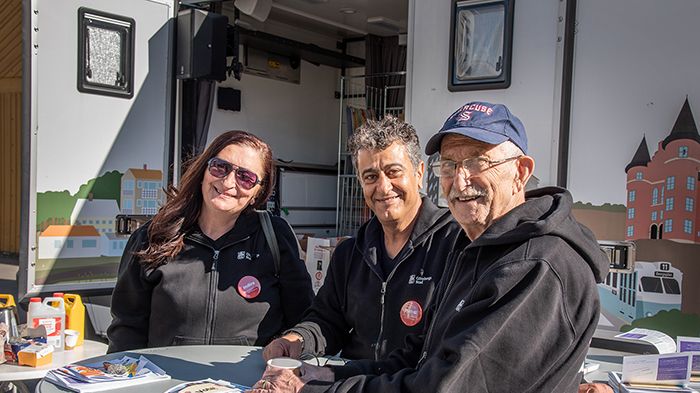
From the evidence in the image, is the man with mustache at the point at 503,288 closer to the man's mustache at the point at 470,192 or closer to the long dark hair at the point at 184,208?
the man's mustache at the point at 470,192

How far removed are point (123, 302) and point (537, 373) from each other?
167 cm

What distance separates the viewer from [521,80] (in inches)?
137

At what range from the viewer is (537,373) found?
1337mm

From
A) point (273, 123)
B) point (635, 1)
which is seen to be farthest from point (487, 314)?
point (273, 123)

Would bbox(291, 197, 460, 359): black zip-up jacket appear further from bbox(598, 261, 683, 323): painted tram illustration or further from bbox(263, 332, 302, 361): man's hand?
bbox(598, 261, 683, 323): painted tram illustration

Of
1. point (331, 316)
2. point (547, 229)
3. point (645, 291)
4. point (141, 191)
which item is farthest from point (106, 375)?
point (141, 191)

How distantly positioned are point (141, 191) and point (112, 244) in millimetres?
394

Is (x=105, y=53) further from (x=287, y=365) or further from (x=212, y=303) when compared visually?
(x=287, y=365)

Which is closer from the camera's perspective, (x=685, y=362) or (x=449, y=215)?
(x=685, y=362)

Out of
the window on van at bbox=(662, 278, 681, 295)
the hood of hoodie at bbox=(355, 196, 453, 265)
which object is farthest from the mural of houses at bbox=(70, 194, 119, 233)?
the window on van at bbox=(662, 278, 681, 295)

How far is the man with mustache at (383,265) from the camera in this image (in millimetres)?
2215

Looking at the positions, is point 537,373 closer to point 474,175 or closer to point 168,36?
point 474,175

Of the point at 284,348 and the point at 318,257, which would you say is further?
the point at 318,257

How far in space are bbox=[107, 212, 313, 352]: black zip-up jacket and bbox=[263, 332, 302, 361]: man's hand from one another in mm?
319
